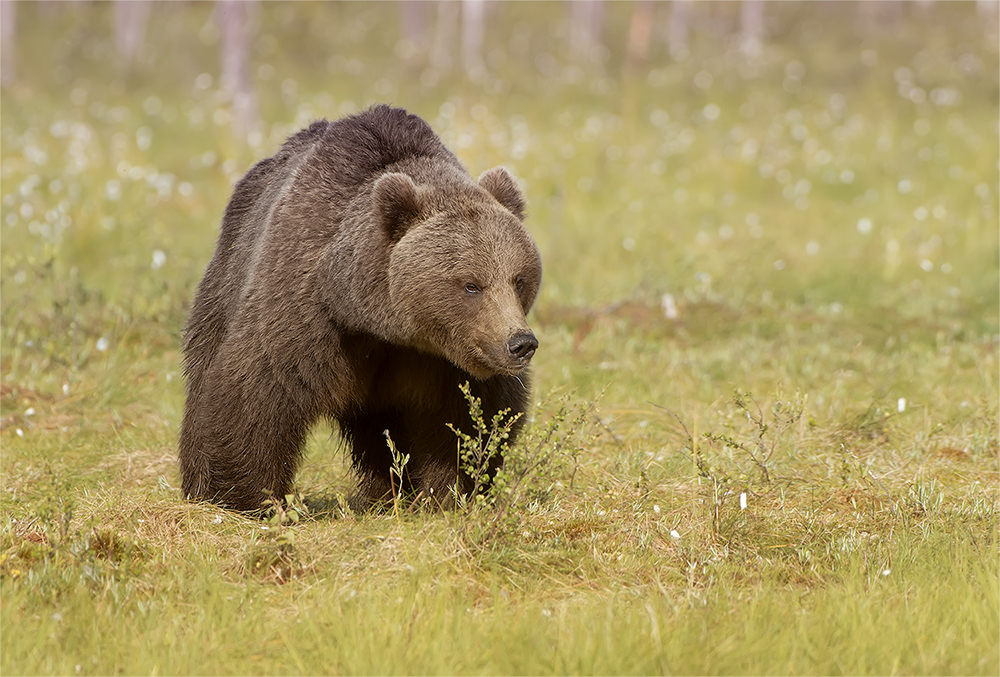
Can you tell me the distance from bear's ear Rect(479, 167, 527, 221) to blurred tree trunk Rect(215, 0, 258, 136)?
12.6 m

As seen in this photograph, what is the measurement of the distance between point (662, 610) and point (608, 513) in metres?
0.99

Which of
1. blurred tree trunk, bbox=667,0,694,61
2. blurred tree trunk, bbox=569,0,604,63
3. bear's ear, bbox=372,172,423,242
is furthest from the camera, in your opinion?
blurred tree trunk, bbox=667,0,694,61

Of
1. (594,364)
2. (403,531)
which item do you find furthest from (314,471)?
(594,364)

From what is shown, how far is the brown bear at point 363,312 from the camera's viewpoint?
409cm

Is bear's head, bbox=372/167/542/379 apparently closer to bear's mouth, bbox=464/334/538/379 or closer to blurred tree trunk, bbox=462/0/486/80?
bear's mouth, bbox=464/334/538/379

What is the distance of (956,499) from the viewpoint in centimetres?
464

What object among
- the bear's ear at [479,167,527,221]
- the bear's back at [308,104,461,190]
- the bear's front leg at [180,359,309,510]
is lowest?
the bear's front leg at [180,359,309,510]

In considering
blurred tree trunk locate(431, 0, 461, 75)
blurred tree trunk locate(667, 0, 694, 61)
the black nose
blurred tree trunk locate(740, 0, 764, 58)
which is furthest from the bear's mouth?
blurred tree trunk locate(740, 0, 764, 58)

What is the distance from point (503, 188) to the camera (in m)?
4.57

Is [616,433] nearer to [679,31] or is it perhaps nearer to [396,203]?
[396,203]

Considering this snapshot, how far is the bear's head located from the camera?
13.1 ft

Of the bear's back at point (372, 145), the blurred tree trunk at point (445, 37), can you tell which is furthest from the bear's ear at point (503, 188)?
the blurred tree trunk at point (445, 37)

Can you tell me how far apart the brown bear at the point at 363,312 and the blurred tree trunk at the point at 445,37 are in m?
22.8

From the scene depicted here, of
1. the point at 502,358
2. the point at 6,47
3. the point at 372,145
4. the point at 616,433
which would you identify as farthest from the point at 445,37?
the point at 502,358
